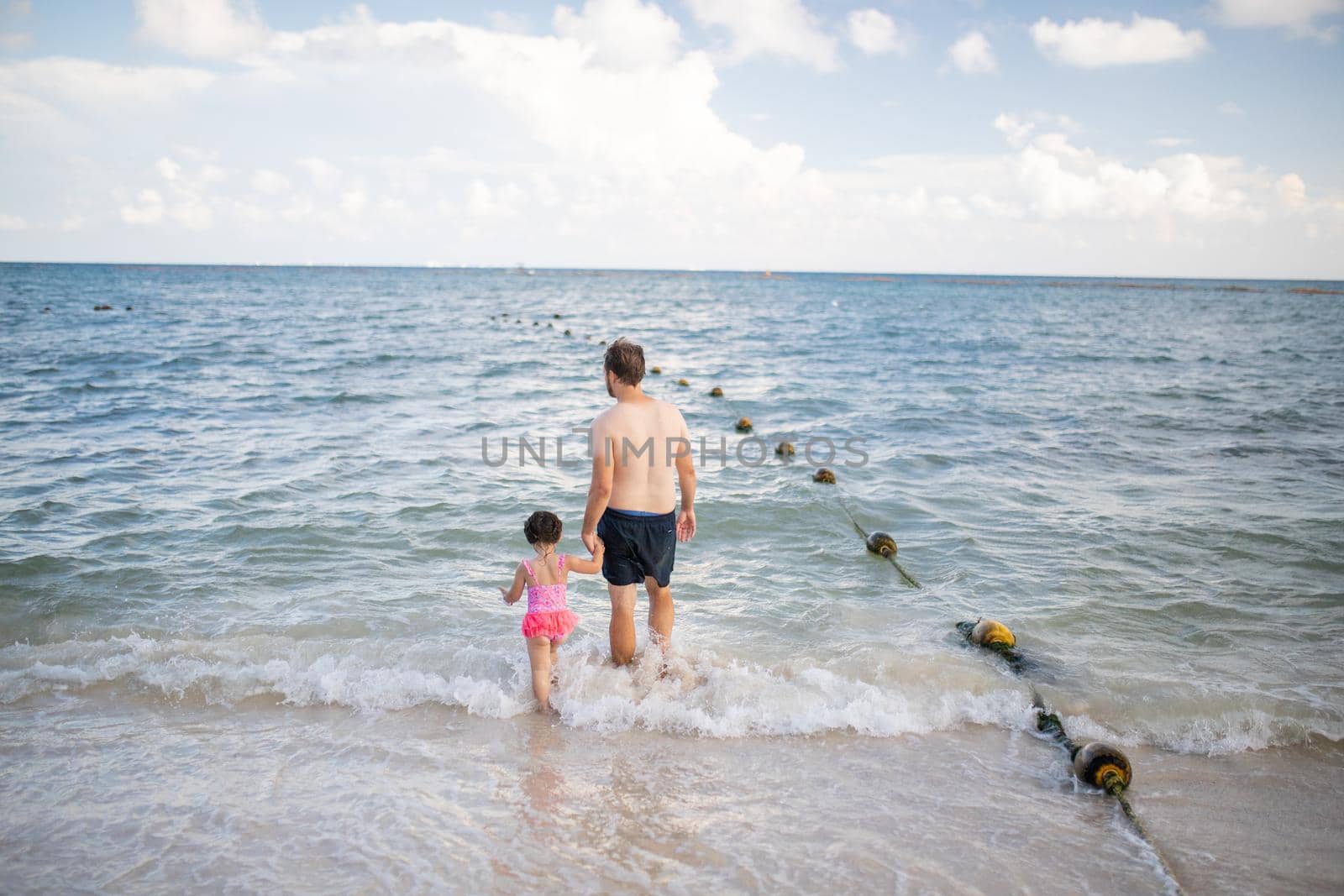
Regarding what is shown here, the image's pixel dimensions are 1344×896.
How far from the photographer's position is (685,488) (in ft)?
16.5

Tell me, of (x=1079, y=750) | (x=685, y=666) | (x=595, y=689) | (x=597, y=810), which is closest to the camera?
(x=597, y=810)

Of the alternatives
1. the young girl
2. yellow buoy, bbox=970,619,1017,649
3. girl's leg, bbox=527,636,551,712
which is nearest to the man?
the young girl

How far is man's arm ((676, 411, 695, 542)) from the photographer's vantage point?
4.75 m

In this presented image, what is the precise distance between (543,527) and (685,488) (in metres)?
1.02

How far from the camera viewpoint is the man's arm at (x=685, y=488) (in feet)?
15.6

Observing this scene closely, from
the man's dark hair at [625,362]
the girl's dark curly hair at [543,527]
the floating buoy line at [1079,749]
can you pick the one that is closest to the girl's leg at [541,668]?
the girl's dark curly hair at [543,527]

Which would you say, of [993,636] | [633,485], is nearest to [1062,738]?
[993,636]

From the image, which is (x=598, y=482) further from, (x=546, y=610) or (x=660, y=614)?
(x=660, y=614)

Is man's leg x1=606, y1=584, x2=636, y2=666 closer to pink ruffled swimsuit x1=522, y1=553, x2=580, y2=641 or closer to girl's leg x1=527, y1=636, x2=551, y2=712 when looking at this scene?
pink ruffled swimsuit x1=522, y1=553, x2=580, y2=641

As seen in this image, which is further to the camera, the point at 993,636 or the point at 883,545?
the point at 883,545

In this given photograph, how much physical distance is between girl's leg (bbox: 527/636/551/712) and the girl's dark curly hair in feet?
2.23

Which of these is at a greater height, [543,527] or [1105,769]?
[543,527]

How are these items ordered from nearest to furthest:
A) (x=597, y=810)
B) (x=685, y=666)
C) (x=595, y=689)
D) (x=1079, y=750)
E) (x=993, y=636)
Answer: (x=597, y=810)
(x=1079, y=750)
(x=595, y=689)
(x=685, y=666)
(x=993, y=636)

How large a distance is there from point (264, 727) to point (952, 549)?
620 centimetres
